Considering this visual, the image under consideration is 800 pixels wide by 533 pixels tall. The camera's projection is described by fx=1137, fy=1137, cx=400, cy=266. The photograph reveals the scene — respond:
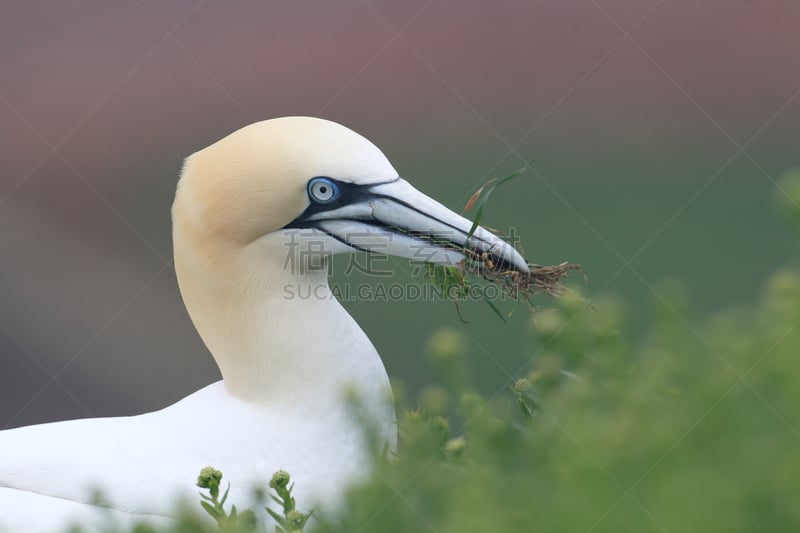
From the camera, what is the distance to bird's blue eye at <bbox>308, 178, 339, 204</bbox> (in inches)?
117

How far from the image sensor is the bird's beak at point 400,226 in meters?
2.96

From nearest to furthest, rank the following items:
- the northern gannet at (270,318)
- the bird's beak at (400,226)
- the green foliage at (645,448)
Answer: the green foliage at (645,448), the northern gannet at (270,318), the bird's beak at (400,226)

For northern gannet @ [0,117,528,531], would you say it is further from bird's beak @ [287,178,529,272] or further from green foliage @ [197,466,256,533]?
green foliage @ [197,466,256,533]

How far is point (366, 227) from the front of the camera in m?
3.06

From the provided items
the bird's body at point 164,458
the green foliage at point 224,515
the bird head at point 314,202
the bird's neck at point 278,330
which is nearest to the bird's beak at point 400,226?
the bird head at point 314,202

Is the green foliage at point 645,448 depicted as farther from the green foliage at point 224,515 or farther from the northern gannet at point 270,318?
the northern gannet at point 270,318

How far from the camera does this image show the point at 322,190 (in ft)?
9.84

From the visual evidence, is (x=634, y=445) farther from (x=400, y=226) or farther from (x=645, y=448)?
(x=400, y=226)

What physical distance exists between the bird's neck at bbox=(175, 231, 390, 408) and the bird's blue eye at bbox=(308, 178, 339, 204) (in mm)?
162

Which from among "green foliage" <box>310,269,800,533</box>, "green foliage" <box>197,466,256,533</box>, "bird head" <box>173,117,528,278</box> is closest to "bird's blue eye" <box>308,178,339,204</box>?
"bird head" <box>173,117,528,278</box>

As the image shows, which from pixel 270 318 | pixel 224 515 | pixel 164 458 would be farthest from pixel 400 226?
pixel 224 515

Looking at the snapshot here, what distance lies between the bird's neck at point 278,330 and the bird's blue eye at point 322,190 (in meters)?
0.16

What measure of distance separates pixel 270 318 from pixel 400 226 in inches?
16.8

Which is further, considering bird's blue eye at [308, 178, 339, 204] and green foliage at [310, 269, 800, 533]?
bird's blue eye at [308, 178, 339, 204]
